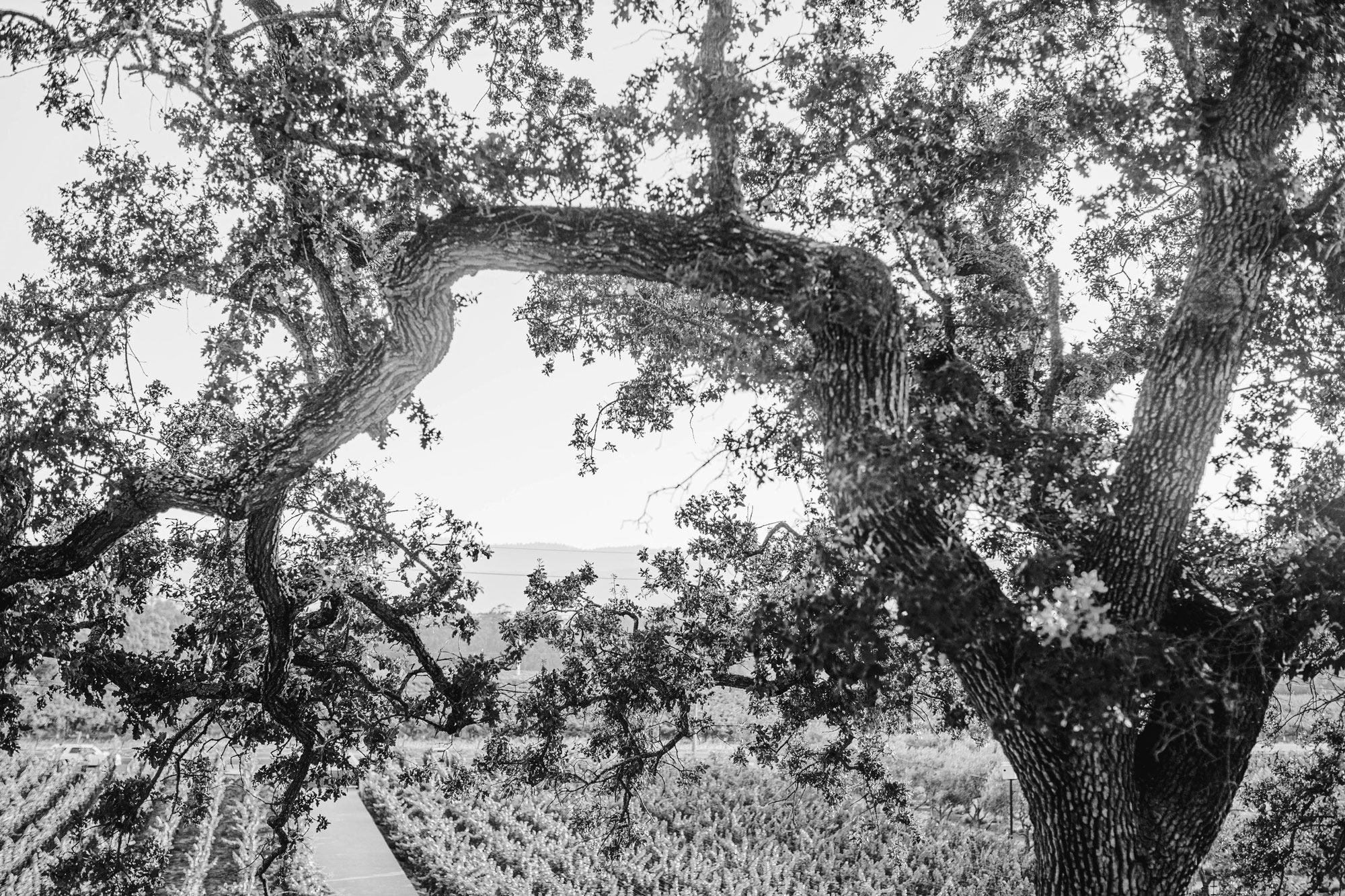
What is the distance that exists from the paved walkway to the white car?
4.89 meters

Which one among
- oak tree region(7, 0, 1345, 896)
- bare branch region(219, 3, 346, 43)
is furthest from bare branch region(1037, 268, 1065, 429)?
bare branch region(219, 3, 346, 43)

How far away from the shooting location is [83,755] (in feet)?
55.0

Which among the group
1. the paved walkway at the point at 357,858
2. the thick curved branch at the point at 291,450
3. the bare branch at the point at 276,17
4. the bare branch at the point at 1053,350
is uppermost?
the bare branch at the point at 276,17

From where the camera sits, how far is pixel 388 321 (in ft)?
13.3

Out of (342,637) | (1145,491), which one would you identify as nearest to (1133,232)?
(1145,491)

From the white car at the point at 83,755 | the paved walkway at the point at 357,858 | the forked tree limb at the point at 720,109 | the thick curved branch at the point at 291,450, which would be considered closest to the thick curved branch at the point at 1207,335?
the forked tree limb at the point at 720,109

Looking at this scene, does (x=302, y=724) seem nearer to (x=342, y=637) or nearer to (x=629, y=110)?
(x=342, y=637)

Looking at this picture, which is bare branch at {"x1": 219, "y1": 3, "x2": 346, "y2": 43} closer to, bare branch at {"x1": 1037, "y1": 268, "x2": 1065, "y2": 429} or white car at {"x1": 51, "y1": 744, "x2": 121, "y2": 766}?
bare branch at {"x1": 1037, "y1": 268, "x2": 1065, "y2": 429}

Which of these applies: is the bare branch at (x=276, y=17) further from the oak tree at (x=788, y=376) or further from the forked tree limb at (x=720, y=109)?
the forked tree limb at (x=720, y=109)

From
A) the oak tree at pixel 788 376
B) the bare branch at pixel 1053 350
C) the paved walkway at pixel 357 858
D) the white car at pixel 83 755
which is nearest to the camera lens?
the oak tree at pixel 788 376

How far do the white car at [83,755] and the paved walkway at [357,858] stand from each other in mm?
4887

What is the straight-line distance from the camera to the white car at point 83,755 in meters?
15.9

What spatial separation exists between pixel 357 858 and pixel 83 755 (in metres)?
9.04

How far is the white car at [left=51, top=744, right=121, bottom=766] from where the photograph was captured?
1590 cm
